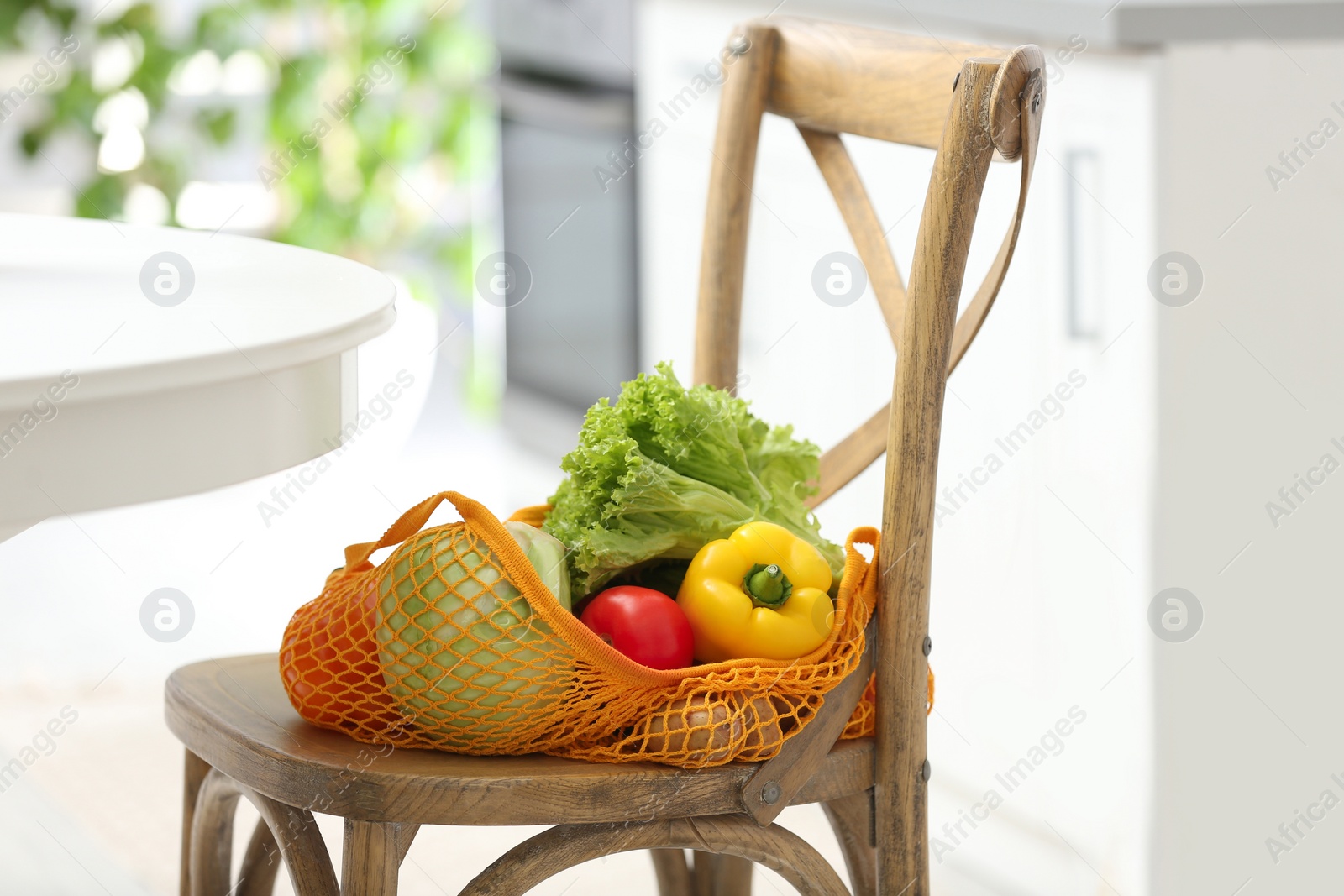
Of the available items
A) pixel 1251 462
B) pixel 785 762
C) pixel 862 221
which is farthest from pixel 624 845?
pixel 1251 462

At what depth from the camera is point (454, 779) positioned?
2.58 ft

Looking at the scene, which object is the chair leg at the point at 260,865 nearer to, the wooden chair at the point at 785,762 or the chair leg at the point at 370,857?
the wooden chair at the point at 785,762

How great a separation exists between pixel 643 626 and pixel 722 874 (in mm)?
470

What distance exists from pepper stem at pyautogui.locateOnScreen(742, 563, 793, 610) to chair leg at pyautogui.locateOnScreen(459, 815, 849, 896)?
0.13 metres

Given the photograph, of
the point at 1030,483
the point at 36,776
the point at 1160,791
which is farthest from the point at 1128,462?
the point at 36,776

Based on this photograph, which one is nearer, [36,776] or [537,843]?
[537,843]

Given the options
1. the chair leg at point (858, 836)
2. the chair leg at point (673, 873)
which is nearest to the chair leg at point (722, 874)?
the chair leg at point (673, 873)

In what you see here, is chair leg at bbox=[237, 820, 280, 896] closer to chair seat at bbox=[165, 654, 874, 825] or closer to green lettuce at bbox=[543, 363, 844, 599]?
chair seat at bbox=[165, 654, 874, 825]

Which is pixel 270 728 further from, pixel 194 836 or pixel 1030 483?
pixel 1030 483

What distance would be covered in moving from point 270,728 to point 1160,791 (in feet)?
3.08

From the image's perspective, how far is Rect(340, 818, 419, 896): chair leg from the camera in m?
0.80

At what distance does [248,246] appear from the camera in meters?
1.06

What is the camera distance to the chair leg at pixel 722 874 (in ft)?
4.05

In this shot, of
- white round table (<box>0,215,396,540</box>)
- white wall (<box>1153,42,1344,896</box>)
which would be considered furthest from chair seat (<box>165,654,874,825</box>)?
white wall (<box>1153,42,1344,896</box>)
